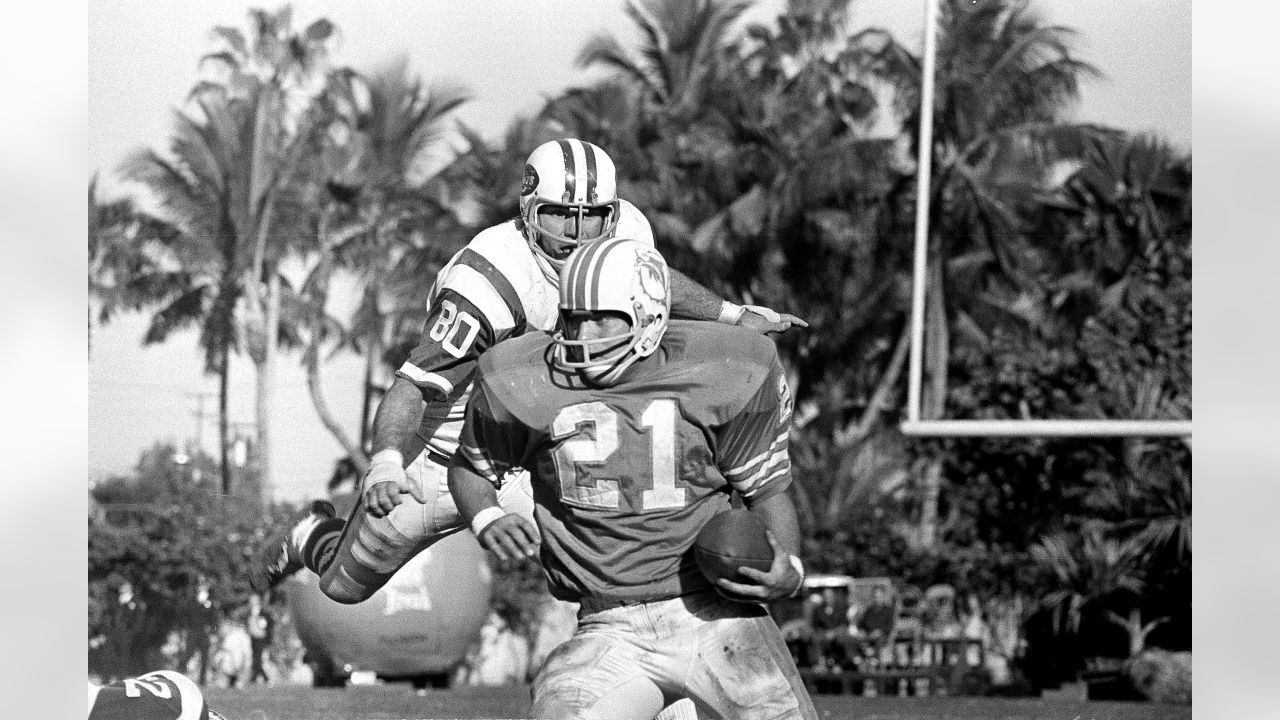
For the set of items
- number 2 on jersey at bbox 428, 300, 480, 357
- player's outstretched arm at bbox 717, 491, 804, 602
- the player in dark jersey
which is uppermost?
number 2 on jersey at bbox 428, 300, 480, 357

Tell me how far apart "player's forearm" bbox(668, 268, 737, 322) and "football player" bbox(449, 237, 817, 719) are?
100cm

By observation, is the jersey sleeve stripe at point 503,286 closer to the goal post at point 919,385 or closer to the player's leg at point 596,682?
the player's leg at point 596,682

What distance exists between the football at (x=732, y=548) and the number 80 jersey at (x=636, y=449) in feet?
0.47

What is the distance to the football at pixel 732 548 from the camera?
3783 mm

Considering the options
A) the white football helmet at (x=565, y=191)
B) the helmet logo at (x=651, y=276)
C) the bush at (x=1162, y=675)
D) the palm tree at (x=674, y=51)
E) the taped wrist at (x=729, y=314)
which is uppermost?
the palm tree at (x=674, y=51)

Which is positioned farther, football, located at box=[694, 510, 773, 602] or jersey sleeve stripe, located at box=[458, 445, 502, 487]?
jersey sleeve stripe, located at box=[458, 445, 502, 487]

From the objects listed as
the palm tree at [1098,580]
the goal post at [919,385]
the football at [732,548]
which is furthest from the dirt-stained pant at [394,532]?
the palm tree at [1098,580]

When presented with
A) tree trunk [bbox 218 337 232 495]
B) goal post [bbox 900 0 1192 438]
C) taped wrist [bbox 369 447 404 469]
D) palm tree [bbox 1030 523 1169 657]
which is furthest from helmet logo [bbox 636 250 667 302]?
tree trunk [bbox 218 337 232 495]

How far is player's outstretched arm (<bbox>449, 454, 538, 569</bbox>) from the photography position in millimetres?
3836

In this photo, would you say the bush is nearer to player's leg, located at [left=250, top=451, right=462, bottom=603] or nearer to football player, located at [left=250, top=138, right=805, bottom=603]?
player's leg, located at [left=250, top=451, right=462, bottom=603]

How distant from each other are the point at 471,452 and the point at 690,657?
67 cm

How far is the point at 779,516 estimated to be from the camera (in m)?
4.06

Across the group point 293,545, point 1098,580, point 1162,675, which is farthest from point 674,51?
point 293,545

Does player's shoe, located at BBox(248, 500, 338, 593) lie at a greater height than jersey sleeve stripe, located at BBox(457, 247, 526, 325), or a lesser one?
lesser
